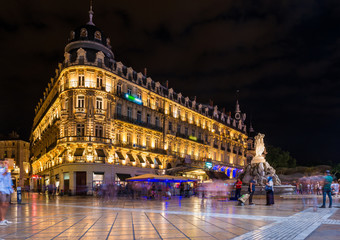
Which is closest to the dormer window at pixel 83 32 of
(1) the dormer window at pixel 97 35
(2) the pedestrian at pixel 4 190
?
(1) the dormer window at pixel 97 35

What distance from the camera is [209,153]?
6525 centimetres

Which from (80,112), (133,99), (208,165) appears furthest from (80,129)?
(208,165)

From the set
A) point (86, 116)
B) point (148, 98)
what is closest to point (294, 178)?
point (148, 98)

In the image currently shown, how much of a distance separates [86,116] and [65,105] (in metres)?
3.50

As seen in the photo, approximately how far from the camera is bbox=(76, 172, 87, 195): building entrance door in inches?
1516

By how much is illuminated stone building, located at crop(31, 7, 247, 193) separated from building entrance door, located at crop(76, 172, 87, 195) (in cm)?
5

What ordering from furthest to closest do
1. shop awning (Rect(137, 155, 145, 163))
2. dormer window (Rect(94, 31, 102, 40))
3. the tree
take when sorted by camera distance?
the tree < shop awning (Rect(137, 155, 145, 163)) < dormer window (Rect(94, 31, 102, 40))

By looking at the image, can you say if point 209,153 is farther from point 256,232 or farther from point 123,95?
point 256,232

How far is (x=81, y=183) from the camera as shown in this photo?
38906 millimetres

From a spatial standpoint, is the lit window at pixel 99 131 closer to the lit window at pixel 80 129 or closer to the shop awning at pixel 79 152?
the lit window at pixel 80 129

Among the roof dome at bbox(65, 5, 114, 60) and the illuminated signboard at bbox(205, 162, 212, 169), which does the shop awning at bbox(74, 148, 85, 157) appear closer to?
the roof dome at bbox(65, 5, 114, 60)

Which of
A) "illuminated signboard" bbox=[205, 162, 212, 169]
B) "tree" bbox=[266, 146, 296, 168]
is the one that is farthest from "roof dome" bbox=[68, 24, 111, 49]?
"tree" bbox=[266, 146, 296, 168]

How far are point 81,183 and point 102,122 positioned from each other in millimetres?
7857

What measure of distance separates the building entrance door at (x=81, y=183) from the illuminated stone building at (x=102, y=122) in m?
0.05
